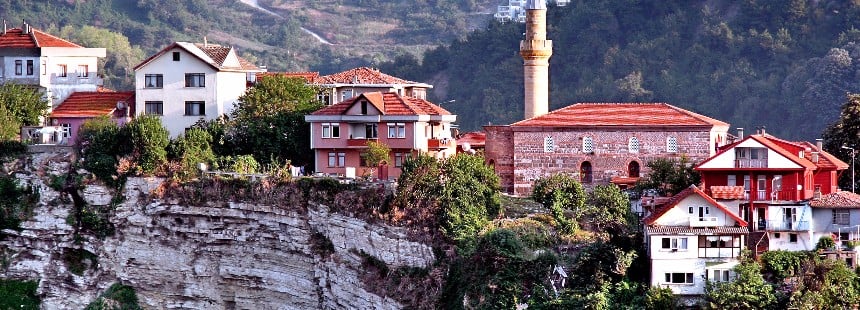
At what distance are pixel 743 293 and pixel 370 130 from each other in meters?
18.8

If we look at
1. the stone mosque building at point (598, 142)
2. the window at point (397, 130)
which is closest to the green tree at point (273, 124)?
the window at point (397, 130)

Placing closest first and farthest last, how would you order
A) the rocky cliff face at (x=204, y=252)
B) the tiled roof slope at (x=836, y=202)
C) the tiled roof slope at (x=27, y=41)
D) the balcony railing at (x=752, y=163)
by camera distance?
the tiled roof slope at (x=836, y=202), the balcony railing at (x=752, y=163), the rocky cliff face at (x=204, y=252), the tiled roof slope at (x=27, y=41)

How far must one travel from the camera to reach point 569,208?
62.2 m

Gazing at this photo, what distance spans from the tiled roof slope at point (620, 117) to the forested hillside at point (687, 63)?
1352 inches

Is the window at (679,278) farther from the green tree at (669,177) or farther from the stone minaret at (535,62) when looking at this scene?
the stone minaret at (535,62)

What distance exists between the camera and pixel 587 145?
6688cm

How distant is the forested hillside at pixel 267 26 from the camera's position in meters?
137

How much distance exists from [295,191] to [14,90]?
13.2 metres

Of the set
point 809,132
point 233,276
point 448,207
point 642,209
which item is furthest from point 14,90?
point 809,132

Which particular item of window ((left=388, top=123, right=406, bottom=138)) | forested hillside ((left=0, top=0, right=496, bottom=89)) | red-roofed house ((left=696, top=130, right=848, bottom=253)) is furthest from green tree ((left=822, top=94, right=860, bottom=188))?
forested hillside ((left=0, top=0, right=496, bottom=89))

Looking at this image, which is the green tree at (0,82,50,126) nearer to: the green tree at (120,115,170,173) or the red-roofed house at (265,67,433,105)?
the green tree at (120,115,170,173)

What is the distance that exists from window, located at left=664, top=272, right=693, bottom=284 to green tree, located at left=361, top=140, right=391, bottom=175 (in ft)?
49.7

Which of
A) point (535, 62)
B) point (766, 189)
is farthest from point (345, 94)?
point (766, 189)

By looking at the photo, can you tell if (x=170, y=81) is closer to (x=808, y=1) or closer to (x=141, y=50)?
(x=808, y=1)
